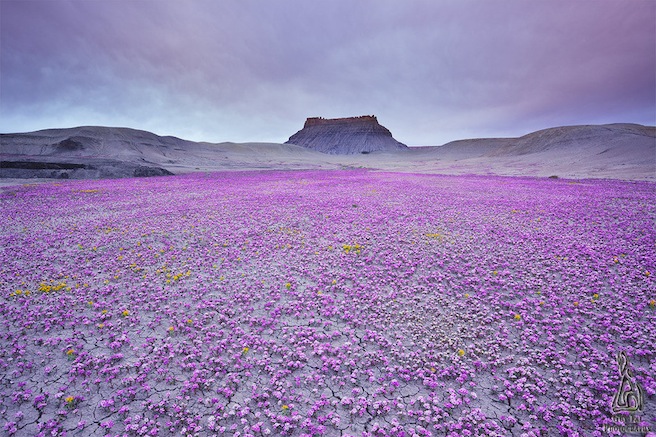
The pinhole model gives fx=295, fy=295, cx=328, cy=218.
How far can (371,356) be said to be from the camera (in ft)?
20.5

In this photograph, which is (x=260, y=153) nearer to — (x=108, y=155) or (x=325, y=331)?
(x=108, y=155)

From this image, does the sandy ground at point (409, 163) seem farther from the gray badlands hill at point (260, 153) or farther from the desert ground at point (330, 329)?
the desert ground at point (330, 329)

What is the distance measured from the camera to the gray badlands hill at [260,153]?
46969 mm

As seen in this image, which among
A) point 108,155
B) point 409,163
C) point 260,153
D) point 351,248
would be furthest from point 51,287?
point 260,153

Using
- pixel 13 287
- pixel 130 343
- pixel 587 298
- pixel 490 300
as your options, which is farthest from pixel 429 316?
pixel 13 287

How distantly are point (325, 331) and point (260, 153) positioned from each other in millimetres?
175930

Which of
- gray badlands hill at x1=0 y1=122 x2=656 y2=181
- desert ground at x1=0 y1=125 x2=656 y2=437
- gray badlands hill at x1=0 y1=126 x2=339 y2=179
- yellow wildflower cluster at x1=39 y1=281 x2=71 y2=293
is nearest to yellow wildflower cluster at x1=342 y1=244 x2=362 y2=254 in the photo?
desert ground at x1=0 y1=125 x2=656 y2=437

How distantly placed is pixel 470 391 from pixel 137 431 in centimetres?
562

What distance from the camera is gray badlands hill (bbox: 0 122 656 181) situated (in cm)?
4697

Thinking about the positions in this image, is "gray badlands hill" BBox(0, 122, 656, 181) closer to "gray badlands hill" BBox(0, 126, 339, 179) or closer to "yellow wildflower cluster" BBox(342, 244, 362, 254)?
"gray badlands hill" BBox(0, 126, 339, 179)

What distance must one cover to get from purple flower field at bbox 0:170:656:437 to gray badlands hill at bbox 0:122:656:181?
138 ft

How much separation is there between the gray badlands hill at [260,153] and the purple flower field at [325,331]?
138 ft

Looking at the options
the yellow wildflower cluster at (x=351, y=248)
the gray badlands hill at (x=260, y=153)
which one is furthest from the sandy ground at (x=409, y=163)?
the yellow wildflower cluster at (x=351, y=248)

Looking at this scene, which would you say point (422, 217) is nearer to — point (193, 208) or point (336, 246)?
point (336, 246)
